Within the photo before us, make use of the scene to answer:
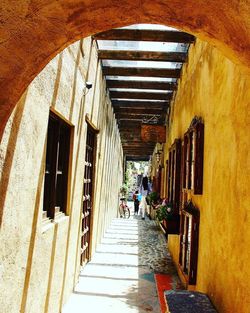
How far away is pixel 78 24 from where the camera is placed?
2.10m

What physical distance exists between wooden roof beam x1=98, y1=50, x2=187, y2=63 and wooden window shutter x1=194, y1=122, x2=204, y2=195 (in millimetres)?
2710

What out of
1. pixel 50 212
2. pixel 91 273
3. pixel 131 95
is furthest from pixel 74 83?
pixel 131 95

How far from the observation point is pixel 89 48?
5.66 metres

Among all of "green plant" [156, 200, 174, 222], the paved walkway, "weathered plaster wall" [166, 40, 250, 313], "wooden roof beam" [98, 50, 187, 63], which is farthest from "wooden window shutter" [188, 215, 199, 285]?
"wooden roof beam" [98, 50, 187, 63]

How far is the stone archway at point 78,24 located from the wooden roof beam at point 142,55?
15.3 ft

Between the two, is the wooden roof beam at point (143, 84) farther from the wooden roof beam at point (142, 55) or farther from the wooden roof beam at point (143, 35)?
the wooden roof beam at point (143, 35)

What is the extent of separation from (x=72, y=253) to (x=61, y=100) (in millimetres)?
2553

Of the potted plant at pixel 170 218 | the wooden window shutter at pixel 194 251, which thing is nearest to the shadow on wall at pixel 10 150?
the wooden window shutter at pixel 194 251

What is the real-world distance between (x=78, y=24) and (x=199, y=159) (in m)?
2.93

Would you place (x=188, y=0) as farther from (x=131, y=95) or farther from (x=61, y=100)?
(x=131, y=95)

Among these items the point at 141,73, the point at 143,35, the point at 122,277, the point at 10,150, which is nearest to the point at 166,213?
the point at 122,277

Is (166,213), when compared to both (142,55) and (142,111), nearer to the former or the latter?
(142,55)

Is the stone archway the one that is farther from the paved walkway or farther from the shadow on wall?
the paved walkway

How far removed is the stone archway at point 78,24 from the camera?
5.98 feet
